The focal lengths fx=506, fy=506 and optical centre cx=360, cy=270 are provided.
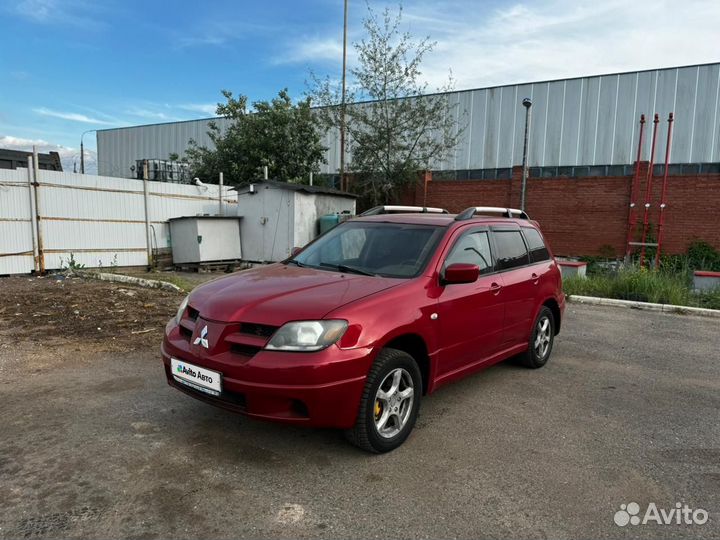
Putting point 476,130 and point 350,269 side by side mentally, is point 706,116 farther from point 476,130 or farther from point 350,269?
point 350,269

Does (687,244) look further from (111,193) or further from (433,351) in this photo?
(111,193)

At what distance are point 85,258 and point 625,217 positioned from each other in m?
15.4

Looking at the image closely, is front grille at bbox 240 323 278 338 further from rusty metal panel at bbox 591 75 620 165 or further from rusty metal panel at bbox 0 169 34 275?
rusty metal panel at bbox 591 75 620 165

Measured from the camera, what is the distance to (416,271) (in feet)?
12.8

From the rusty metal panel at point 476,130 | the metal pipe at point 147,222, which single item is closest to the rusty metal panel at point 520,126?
the rusty metal panel at point 476,130

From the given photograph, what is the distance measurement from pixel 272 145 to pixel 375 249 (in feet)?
56.1

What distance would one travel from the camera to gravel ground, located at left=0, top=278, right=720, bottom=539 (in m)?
2.68

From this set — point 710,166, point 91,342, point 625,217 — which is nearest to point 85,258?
point 91,342

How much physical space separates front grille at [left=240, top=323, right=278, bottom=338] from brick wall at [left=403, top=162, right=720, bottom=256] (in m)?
15.2

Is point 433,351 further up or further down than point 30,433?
further up

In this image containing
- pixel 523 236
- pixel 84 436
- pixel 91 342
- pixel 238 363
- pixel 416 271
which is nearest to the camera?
pixel 238 363

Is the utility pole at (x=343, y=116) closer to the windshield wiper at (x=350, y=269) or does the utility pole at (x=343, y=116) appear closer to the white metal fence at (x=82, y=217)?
the white metal fence at (x=82, y=217)

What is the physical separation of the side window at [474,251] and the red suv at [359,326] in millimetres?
12

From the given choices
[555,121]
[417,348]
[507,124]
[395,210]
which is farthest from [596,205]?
[417,348]
